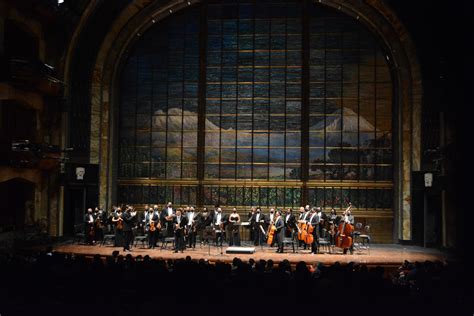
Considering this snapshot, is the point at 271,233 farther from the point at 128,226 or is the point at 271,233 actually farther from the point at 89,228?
the point at 89,228

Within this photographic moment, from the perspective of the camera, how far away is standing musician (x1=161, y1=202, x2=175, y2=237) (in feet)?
66.8

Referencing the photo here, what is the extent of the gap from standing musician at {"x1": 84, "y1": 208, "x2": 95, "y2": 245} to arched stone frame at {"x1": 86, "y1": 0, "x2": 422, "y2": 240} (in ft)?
10.5

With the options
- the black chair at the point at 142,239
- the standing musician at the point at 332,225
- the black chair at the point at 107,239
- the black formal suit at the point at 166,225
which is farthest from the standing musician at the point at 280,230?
the black chair at the point at 107,239

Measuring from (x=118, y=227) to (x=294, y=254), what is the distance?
254 inches

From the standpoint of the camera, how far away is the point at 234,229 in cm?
2111

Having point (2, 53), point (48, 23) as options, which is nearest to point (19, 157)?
point (2, 53)

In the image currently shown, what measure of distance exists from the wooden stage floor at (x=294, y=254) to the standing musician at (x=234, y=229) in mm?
418

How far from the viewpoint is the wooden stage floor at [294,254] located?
17391mm

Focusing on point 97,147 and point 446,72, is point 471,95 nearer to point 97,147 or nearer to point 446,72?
point 446,72

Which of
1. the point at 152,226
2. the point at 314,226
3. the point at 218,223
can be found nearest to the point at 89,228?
the point at 152,226

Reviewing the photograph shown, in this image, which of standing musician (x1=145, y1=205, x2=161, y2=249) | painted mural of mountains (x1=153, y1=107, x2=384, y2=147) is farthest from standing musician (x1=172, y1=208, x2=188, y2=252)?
painted mural of mountains (x1=153, y1=107, x2=384, y2=147)

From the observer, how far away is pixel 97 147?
2411 centimetres

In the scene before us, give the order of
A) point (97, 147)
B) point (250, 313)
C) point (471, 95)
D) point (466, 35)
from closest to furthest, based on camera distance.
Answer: point (250, 313) < point (471, 95) < point (466, 35) < point (97, 147)

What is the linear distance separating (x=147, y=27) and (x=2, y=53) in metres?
7.63
